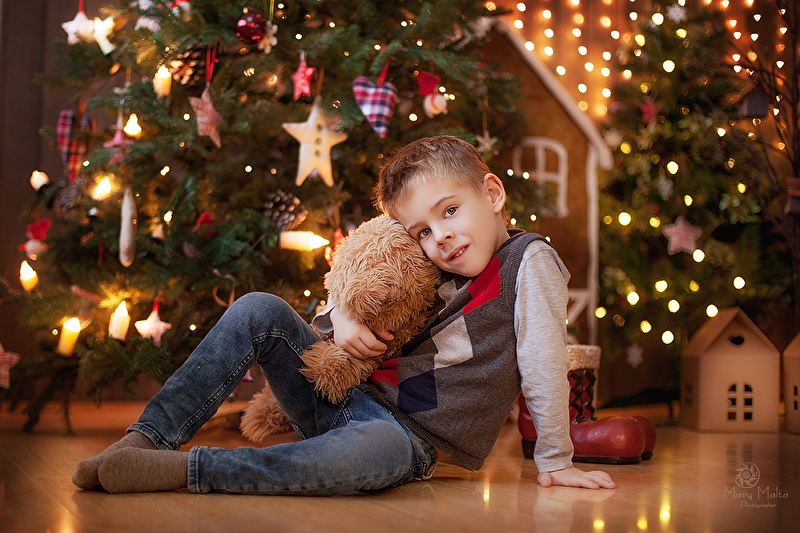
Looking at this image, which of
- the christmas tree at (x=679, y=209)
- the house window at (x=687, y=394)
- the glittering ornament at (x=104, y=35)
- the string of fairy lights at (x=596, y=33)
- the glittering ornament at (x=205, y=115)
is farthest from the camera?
the string of fairy lights at (x=596, y=33)

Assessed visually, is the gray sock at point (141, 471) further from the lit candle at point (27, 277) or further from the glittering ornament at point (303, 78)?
the lit candle at point (27, 277)

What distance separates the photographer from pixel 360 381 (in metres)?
1.07

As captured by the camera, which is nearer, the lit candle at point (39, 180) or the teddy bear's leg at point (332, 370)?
the teddy bear's leg at point (332, 370)

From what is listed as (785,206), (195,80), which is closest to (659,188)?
(785,206)

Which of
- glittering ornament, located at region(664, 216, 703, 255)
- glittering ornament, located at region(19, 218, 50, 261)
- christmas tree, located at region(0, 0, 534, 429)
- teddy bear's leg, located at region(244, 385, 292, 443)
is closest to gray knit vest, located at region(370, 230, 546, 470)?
teddy bear's leg, located at region(244, 385, 292, 443)

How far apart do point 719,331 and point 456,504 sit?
3.81 ft

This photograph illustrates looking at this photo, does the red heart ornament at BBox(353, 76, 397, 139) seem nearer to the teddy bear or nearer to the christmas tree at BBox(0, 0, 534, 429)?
the christmas tree at BBox(0, 0, 534, 429)

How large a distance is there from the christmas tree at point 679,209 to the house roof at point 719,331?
344 mm

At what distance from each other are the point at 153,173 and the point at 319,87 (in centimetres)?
48

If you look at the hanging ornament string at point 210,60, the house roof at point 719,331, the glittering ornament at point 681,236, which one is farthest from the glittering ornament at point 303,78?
the glittering ornament at point 681,236

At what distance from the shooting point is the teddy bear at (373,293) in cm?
103

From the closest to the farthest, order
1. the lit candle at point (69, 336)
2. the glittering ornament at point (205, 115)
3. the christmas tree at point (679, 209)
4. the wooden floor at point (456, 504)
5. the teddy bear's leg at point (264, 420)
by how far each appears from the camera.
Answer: the wooden floor at point (456, 504), the teddy bear's leg at point (264, 420), the glittering ornament at point (205, 115), the lit candle at point (69, 336), the christmas tree at point (679, 209)

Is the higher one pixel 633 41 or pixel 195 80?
pixel 633 41

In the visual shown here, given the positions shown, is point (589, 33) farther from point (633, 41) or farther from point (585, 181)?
point (585, 181)
